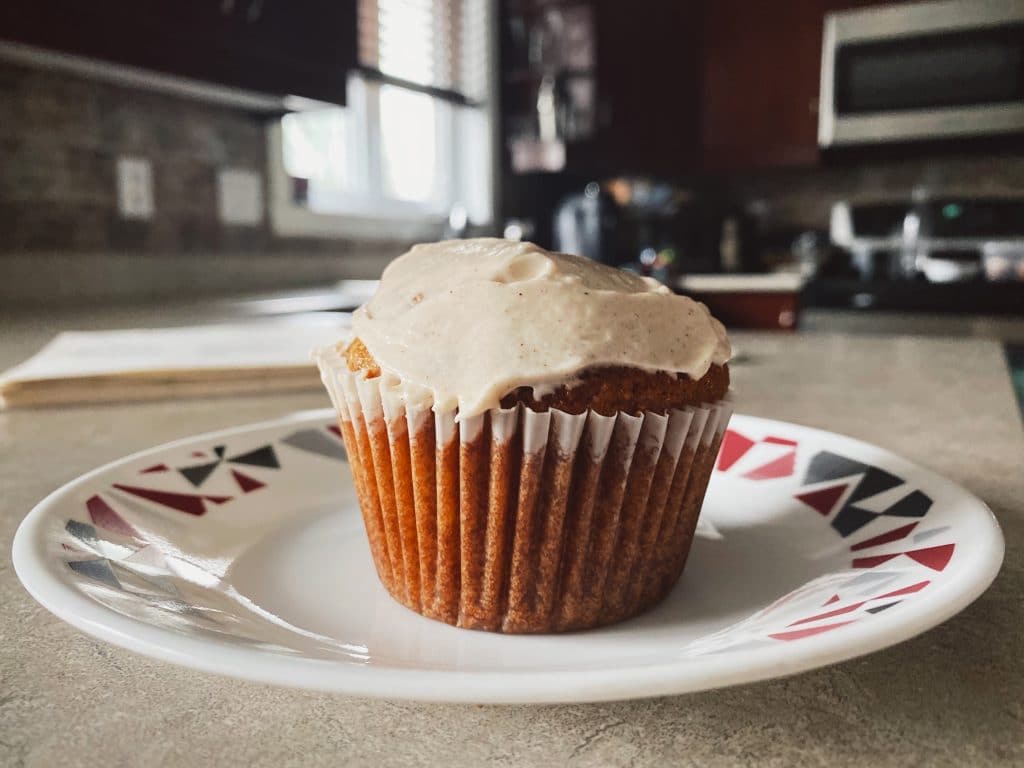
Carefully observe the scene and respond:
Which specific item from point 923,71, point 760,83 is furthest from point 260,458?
point 760,83

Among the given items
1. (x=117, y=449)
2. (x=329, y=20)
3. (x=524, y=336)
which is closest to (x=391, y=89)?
(x=329, y=20)

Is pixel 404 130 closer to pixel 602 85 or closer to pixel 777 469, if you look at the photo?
pixel 602 85

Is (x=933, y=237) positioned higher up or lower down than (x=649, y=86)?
lower down

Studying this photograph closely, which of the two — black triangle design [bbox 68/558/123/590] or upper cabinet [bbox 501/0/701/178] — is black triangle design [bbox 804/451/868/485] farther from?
upper cabinet [bbox 501/0/701/178]

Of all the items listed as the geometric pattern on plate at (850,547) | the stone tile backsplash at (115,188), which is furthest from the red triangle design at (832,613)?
the stone tile backsplash at (115,188)

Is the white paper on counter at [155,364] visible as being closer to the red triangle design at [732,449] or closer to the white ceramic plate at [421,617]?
the white ceramic plate at [421,617]

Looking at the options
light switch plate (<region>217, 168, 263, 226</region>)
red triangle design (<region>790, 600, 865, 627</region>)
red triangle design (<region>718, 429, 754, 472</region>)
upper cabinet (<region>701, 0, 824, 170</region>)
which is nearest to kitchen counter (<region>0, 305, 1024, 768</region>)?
red triangle design (<region>790, 600, 865, 627</region>)
